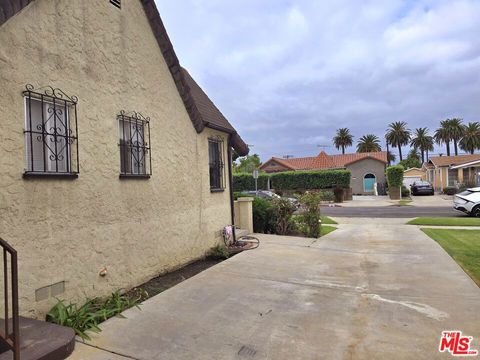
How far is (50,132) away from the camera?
191 inches

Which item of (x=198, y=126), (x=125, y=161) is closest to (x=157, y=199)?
(x=125, y=161)

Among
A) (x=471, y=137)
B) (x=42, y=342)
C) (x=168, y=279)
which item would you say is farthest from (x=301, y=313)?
(x=471, y=137)

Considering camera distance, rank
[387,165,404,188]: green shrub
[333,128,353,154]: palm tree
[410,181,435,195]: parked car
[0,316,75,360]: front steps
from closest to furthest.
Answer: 1. [0,316,75,360]: front steps
2. [387,165,404,188]: green shrub
3. [410,181,435,195]: parked car
4. [333,128,353,154]: palm tree

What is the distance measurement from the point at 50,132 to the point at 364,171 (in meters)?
47.4

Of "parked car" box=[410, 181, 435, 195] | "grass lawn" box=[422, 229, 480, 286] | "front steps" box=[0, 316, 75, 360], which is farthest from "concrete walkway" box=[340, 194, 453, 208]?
"front steps" box=[0, 316, 75, 360]

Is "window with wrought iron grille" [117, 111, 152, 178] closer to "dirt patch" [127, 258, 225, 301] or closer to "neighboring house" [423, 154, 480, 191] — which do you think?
"dirt patch" [127, 258, 225, 301]

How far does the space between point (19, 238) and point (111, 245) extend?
1527 millimetres

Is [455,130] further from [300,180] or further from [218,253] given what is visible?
[218,253]

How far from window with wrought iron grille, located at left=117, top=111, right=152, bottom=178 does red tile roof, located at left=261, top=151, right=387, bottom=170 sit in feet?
146

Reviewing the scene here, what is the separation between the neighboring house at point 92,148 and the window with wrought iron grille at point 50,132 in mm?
14

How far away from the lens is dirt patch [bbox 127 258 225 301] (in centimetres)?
594

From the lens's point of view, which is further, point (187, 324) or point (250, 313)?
point (250, 313)

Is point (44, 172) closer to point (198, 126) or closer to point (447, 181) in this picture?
point (198, 126)

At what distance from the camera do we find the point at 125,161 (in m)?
6.21
